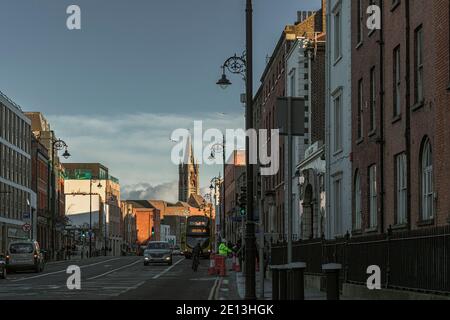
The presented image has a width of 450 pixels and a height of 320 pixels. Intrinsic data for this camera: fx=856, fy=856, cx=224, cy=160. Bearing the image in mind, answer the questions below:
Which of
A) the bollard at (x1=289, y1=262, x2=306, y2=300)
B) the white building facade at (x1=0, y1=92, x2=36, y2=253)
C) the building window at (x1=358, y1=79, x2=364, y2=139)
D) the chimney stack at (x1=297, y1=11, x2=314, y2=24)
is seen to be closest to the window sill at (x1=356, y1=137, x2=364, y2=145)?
the building window at (x1=358, y1=79, x2=364, y2=139)

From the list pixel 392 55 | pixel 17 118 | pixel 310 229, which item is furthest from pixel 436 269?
pixel 17 118

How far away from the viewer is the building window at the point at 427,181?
21438mm

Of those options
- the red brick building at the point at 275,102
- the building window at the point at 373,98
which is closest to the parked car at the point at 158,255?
the red brick building at the point at 275,102

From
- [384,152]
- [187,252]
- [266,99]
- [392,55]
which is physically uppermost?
[266,99]

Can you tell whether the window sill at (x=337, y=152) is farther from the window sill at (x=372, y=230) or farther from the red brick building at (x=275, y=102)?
the red brick building at (x=275, y=102)

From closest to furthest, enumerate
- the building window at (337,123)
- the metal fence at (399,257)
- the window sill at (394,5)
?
1. the metal fence at (399,257)
2. the window sill at (394,5)
3. the building window at (337,123)

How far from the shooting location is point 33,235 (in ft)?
289

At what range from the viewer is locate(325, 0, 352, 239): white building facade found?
101ft

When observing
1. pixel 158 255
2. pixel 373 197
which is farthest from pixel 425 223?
pixel 158 255

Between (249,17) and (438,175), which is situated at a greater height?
(249,17)

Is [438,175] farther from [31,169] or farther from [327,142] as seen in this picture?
[31,169]

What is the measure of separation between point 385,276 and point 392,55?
750cm

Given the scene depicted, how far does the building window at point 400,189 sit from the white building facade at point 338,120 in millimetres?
5801

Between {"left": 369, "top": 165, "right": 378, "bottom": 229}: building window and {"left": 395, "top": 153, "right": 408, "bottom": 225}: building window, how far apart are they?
2.41m
